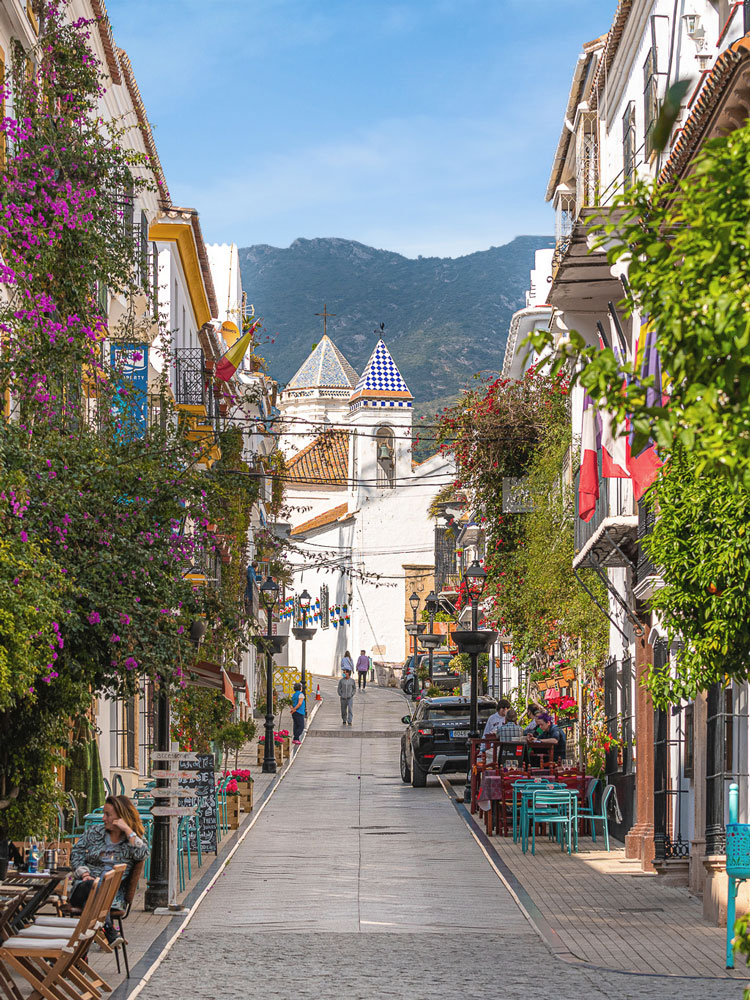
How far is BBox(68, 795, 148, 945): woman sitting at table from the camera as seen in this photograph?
509 inches

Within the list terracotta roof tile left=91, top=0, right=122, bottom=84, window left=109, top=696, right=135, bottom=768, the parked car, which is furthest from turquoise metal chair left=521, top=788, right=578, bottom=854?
the parked car

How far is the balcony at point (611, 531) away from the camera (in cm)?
1902

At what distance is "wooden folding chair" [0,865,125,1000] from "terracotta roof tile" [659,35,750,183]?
5971mm

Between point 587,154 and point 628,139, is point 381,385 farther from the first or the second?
point 628,139

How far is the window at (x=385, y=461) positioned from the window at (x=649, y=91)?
6215cm

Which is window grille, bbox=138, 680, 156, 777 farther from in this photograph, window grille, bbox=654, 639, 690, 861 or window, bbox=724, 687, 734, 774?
window, bbox=724, 687, 734, 774

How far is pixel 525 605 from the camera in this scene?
2942 cm

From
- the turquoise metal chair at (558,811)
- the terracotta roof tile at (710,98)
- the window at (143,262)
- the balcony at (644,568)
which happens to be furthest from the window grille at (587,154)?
the terracotta roof tile at (710,98)

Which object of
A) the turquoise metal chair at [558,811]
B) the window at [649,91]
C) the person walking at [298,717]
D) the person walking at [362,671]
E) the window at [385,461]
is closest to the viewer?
the window at [649,91]

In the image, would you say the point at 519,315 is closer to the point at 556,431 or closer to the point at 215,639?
the point at 556,431

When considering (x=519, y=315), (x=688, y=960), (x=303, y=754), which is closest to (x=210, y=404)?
(x=519, y=315)

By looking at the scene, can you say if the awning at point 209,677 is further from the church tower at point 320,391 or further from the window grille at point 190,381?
the church tower at point 320,391

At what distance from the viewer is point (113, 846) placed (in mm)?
13055

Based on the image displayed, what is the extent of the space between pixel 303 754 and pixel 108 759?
49.9 ft
